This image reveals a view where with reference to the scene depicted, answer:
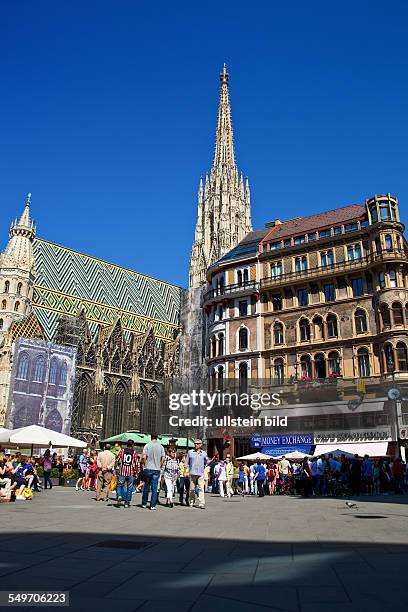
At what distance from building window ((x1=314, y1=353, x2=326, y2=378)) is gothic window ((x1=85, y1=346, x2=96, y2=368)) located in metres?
48.7

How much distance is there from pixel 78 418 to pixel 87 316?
19.5 metres

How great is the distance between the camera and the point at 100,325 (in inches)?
3401

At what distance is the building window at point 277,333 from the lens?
3734 cm

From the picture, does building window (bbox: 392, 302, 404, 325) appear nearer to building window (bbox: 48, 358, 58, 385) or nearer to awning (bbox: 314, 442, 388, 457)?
awning (bbox: 314, 442, 388, 457)

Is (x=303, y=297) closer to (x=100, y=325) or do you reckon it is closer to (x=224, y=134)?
(x=100, y=325)

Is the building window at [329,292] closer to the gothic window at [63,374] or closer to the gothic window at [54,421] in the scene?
the gothic window at [54,421]

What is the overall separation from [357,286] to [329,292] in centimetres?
197

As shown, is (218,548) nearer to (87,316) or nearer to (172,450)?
(172,450)

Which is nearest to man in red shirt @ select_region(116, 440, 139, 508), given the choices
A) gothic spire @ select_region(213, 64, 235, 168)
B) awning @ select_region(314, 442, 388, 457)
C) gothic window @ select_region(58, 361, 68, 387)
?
awning @ select_region(314, 442, 388, 457)

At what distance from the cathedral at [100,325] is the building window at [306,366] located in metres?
36.1

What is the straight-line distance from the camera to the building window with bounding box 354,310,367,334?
34.0 meters

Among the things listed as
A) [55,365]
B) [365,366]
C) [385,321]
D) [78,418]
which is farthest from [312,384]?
[78,418]

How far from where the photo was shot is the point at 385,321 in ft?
108

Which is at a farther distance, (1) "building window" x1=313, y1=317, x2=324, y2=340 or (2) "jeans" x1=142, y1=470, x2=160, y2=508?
(1) "building window" x1=313, y1=317, x2=324, y2=340
